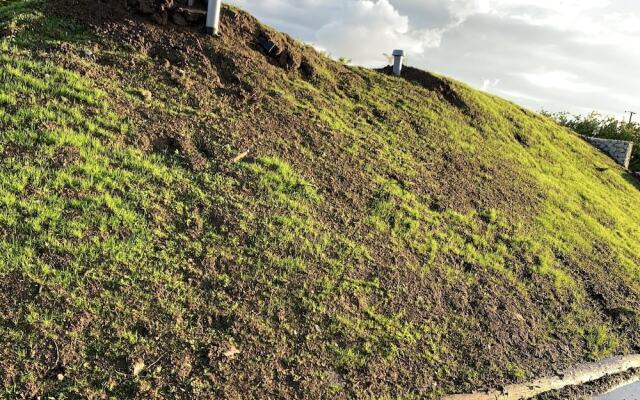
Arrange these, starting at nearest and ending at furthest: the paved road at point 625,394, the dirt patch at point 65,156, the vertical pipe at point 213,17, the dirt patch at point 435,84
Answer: the dirt patch at point 65,156
the paved road at point 625,394
the vertical pipe at point 213,17
the dirt patch at point 435,84

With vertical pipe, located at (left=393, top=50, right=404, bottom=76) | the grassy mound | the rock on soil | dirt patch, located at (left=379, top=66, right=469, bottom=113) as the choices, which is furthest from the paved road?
vertical pipe, located at (left=393, top=50, right=404, bottom=76)

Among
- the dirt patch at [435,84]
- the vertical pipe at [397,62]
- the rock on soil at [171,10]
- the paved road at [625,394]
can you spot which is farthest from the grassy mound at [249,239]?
the vertical pipe at [397,62]

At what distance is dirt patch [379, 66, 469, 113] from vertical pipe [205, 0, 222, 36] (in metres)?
5.29

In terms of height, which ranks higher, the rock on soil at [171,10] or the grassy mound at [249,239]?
the rock on soil at [171,10]

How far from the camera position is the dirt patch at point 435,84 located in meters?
11.5

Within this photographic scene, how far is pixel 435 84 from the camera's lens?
455 inches

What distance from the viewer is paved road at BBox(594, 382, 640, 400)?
5.92 metres

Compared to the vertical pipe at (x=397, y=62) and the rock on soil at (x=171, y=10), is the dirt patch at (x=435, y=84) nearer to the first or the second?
the vertical pipe at (x=397, y=62)

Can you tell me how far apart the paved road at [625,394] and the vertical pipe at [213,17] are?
736cm

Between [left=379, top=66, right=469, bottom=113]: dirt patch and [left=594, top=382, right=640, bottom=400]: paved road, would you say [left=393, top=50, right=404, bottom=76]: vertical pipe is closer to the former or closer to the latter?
[left=379, top=66, right=469, bottom=113]: dirt patch

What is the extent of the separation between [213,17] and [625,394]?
776cm

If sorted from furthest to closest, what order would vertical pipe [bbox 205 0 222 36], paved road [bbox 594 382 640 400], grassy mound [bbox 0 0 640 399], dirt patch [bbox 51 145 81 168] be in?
1. vertical pipe [bbox 205 0 222 36]
2. paved road [bbox 594 382 640 400]
3. dirt patch [bbox 51 145 81 168]
4. grassy mound [bbox 0 0 640 399]

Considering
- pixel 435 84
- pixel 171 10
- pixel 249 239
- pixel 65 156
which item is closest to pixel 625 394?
pixel 249 239

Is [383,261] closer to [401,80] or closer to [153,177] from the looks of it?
[153,177]
